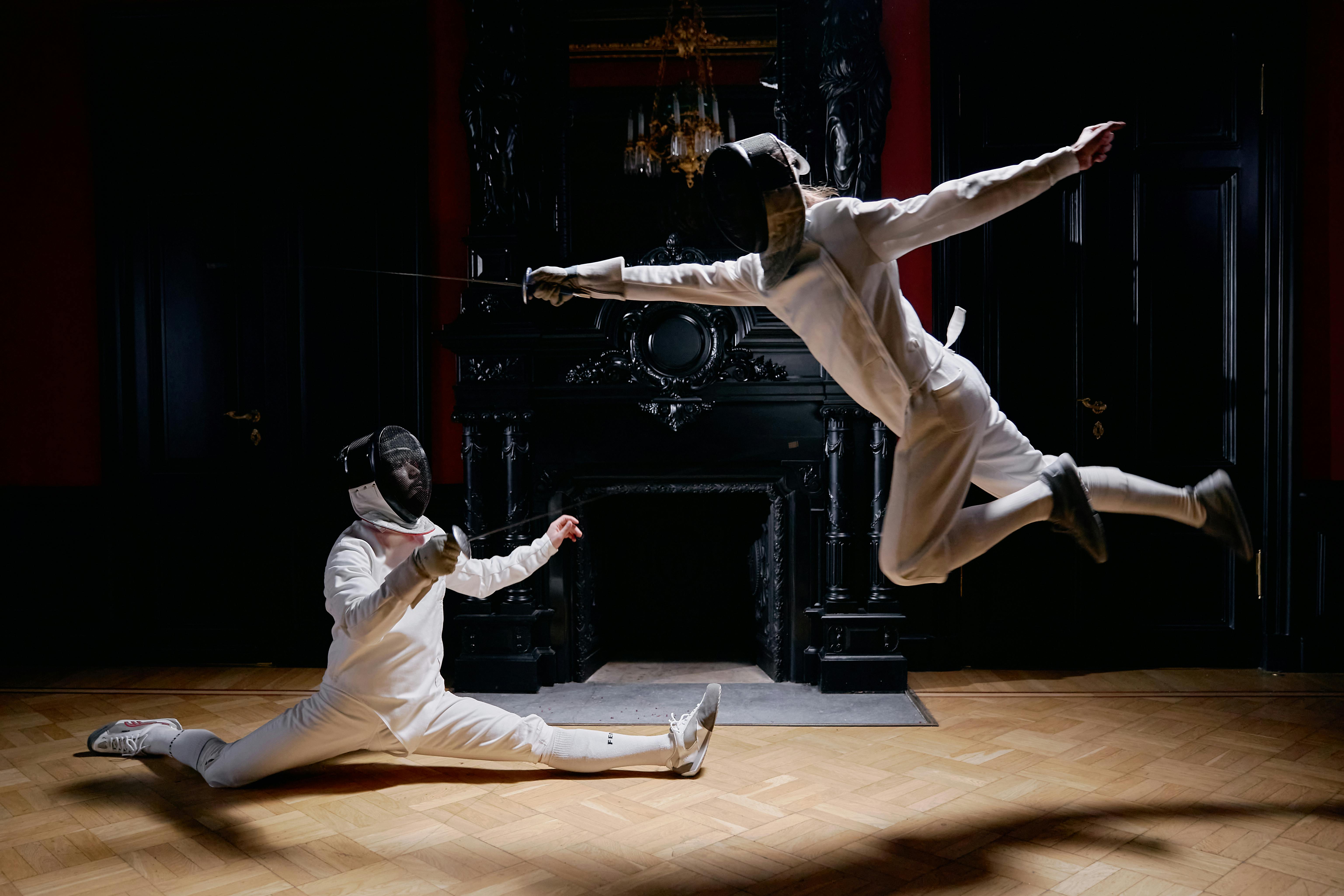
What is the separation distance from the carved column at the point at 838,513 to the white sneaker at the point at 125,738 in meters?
2.32

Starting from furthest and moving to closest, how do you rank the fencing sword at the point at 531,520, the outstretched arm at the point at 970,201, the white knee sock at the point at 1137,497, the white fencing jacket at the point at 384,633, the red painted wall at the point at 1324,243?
the red painted wall at the point at 1324,243
the fencing sword at the point at 531,520
the white fencing jacket at the point at 384,633
the white knee sock at the point at 1137,497
the outstretched arm at the point at 970,201

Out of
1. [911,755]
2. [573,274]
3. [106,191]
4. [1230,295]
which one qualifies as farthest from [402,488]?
[1230,295]

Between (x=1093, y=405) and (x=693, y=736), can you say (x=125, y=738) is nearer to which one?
(x=693, y=736)

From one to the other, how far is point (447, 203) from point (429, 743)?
2.37 metres

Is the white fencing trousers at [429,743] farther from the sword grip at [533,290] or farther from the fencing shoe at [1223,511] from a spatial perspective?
the fencing shoe at [1223,511]

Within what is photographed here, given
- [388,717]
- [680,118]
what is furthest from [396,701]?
[680,118]

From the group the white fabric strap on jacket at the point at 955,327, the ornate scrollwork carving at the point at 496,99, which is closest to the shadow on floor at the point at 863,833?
the white fabric strap on jacket at the point at 955,327

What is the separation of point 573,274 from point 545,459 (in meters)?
1.70

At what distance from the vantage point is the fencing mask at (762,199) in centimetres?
190

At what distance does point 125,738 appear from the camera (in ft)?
9.47

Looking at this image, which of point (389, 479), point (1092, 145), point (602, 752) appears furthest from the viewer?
point (602, 752)

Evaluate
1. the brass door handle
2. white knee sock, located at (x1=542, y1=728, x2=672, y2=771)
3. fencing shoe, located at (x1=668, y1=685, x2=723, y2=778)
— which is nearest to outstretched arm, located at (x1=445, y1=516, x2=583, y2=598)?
white knee sock, located at (x1=542, y1=728, x2=672, y2=771)

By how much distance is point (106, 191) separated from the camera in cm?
411

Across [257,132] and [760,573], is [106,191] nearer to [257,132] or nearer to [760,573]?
[257,132]
